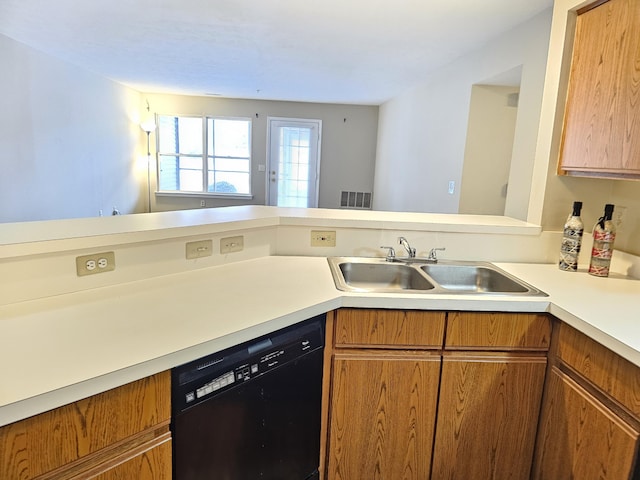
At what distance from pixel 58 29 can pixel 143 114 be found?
381 cm

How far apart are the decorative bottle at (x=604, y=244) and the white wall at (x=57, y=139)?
455 centimetres

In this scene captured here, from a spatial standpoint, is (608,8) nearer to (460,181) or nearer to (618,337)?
(618,337)

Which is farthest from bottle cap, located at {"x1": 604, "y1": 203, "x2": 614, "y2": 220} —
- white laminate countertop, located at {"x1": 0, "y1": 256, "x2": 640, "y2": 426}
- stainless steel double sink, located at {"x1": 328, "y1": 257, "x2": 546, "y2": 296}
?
stainless steel double sink, located at {"x1": 328, "y1": 257, "x2": 546, "y2": 296}

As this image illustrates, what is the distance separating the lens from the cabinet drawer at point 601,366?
1.09 metres

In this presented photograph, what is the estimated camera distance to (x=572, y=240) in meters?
1.80

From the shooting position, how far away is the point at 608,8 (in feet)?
5.20

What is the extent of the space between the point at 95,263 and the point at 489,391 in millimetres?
1434

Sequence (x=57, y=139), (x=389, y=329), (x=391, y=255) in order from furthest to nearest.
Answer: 1. (x=57, y=139)
2. (x=391, y=255)
3. (x=389, y=329)

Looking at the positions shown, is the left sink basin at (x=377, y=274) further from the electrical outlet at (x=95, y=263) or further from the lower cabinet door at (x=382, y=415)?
the electrical outlet at (x=95, y=263)

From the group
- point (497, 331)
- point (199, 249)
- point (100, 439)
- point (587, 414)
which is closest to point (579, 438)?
point (587, 414)

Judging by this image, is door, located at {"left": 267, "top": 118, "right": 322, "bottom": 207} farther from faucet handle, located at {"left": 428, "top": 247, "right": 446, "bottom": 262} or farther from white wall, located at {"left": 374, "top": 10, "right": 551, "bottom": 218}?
faucet handle, located at {"left": 428, "top": 247, "right": 446, "bottom": 262}

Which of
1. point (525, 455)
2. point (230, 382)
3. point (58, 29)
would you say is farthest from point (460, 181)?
point (58, 29)

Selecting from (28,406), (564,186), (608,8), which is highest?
(608,8)

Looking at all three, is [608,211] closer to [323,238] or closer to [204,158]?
[323,238]
